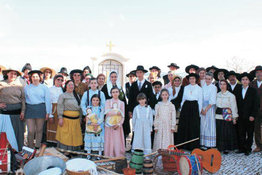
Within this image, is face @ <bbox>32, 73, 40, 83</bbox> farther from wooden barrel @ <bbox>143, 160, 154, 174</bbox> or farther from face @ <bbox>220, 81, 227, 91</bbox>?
face @ <bbox>220, 81, 227, 91</bbox>

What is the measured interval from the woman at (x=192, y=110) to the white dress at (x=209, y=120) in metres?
0.19

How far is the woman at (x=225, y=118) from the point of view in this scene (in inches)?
214

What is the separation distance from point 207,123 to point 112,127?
2.57 metres

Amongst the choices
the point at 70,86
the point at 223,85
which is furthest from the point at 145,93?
the point at 223,85

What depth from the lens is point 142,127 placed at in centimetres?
487

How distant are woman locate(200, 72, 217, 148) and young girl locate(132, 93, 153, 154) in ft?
5.38

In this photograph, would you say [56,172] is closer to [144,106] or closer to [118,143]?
[118,143]

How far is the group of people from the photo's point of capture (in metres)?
4.79

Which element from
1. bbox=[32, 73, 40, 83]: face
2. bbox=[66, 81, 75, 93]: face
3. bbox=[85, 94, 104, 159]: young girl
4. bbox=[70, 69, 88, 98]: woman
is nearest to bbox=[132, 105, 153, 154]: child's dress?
bbox=[85, 94, 104, 159]: young girl

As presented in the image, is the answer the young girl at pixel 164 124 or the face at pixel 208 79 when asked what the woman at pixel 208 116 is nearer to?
the face at pixel 208 79

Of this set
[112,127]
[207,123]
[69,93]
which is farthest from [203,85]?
[69,93]

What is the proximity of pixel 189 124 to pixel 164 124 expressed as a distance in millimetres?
1047

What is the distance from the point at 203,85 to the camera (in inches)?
227

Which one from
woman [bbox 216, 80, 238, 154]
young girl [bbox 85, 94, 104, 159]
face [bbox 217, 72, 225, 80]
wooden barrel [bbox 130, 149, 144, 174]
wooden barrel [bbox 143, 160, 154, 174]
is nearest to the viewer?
wooden barrel [bbox 143, 160, 154, 174]
